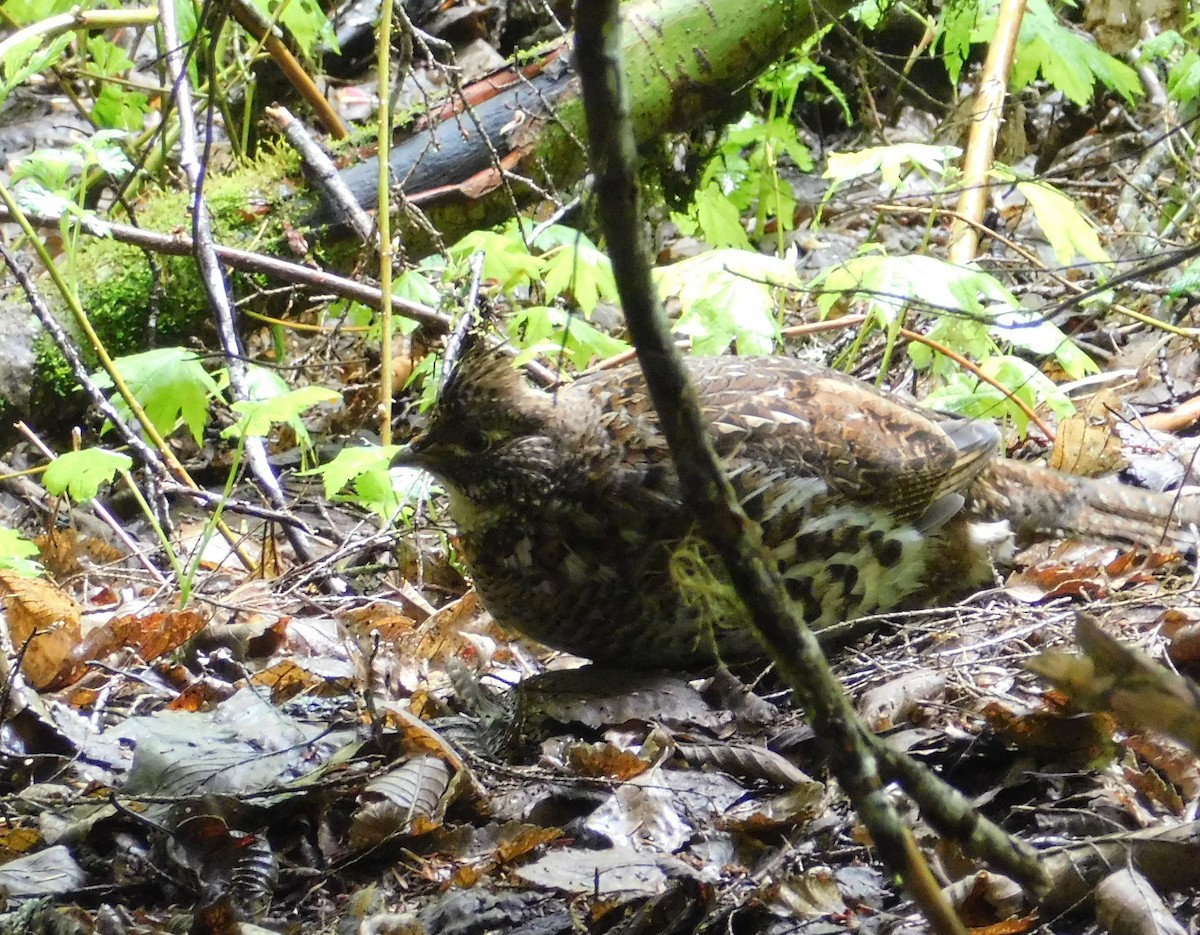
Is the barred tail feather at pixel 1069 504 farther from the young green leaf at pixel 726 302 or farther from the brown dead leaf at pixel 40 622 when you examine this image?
the brown dead leaf at pixel 40 622

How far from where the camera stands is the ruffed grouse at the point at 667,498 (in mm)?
3291

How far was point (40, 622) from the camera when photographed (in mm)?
3754

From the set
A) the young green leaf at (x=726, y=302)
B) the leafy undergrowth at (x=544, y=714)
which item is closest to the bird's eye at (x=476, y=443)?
the leafy undergrowth at (x=544, y=714)

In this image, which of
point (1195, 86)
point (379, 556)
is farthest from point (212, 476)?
point (1195, 86)

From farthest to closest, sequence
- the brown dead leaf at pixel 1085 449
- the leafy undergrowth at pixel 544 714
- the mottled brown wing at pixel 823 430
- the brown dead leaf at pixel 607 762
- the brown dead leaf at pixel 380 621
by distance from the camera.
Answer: the brown dead leaf at pixel 1085 449
the brown dead leaf at pixel 380 621
the mottled brown wing at pixel 823 430
the brown dead leaf at pixel 607 762
the leafy undergrowth at pixel 544 714

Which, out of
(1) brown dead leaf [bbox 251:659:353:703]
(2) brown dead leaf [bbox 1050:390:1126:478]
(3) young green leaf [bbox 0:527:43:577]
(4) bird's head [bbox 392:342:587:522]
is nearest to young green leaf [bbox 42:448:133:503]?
(3) young green leaf [bbox 0:527:43:577]

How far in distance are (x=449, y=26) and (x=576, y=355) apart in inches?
229

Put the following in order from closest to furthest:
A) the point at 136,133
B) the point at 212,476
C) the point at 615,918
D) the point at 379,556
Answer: the point at 615,918 < the point at 379,556 < the point at 212,476 < the point at 136,133

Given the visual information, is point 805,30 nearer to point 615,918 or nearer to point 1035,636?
point 1035,636

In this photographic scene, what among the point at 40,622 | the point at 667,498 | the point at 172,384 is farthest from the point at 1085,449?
the point at 40,622

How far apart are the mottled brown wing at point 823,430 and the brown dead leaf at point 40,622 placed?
1.84m

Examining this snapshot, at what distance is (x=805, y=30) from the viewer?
17.3 feet

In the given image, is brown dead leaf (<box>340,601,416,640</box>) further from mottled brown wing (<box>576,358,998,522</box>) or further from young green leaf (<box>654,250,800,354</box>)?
young green leaf (<box>654,250,800,354</box>)

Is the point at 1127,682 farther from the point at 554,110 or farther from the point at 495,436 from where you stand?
the point at 554,110
